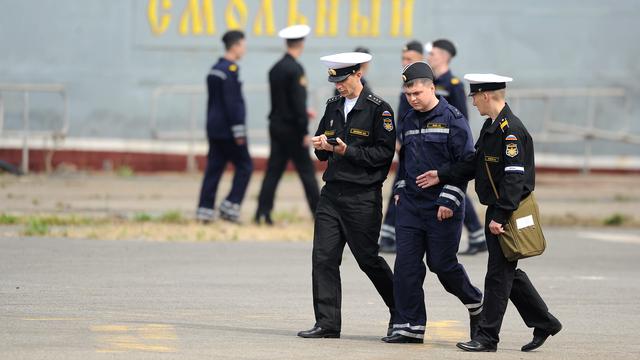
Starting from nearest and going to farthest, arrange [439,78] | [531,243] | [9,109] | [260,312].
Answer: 1. [531,243]
2. [260,312]
3. [439,78]
4. [9,109]

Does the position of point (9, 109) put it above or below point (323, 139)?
below

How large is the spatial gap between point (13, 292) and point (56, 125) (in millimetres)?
9945

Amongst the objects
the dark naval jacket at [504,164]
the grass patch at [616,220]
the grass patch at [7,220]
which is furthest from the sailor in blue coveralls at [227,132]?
the dark naval jacket at [504,164]

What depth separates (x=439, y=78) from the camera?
41.8 feet

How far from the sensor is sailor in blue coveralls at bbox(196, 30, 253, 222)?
48.3 feet

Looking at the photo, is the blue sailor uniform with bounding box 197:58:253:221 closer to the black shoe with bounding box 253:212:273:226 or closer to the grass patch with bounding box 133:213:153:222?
the black shoe with bounding box 253:212:273:226

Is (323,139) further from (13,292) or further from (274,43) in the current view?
(274,43)

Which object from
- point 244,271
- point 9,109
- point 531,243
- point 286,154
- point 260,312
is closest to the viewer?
point 531,243

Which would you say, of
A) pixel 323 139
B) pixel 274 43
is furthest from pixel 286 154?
pixel 323 139

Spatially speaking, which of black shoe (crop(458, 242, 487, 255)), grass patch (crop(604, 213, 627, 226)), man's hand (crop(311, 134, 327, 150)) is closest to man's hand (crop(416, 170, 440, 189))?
man's hand (crop(311, 134, 327, 150))

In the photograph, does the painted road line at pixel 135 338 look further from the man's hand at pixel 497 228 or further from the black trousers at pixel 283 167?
the black trousers at pixel 283 167

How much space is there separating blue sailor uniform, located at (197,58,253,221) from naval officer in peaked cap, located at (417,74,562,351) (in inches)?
253

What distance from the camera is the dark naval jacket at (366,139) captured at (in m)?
8.81

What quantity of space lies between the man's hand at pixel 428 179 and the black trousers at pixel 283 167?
634cm
